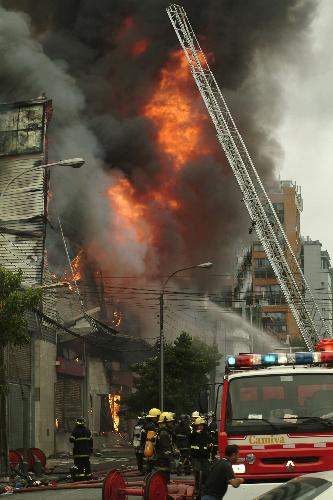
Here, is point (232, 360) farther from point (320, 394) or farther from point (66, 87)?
point (66, 87)

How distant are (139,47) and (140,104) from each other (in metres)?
3.92

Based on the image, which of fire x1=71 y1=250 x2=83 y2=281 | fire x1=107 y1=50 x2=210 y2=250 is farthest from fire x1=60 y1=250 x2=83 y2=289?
fire x1=107 y1=50 x2=210 y2=250

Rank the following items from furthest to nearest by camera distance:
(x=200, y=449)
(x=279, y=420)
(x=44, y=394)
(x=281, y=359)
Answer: (x=44, y=394) → (x=200, y=449) → (x=281, y=359) → (x=279, y=420)

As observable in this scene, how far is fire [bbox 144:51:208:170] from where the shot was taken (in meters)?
58.7

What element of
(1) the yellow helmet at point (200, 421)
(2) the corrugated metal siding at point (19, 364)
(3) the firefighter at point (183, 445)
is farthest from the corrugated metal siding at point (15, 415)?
(1) the yellow helmet at point (200, 421)

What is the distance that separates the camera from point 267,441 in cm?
1366

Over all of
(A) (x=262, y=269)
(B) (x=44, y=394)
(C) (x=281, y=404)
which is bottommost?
(C) (x=281, y=404)

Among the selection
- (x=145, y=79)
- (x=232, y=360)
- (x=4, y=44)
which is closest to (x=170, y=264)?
(x=145, y=79)

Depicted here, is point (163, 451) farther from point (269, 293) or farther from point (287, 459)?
point (269, 293)

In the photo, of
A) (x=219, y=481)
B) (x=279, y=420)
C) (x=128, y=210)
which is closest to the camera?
(x=219, y=481)

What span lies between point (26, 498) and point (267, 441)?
7.22m

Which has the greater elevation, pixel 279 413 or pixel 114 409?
pixel 114 409

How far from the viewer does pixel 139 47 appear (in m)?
60.6

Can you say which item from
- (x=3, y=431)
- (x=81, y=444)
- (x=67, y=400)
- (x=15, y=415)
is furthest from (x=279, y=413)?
(x=67, y=400)
